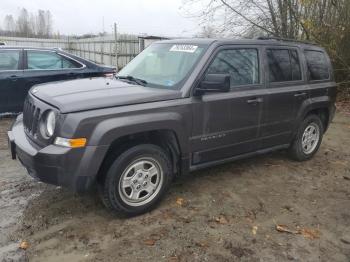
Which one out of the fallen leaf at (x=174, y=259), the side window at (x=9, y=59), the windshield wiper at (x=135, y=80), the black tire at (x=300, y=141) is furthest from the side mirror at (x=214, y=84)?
the side window at (x=9, y=59)

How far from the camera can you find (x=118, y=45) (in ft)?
62.5

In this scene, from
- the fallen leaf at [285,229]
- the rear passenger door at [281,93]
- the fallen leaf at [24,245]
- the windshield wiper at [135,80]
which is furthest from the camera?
the rear passenger door at [281,93]

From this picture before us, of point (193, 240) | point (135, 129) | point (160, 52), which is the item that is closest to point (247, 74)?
point (160, 52)

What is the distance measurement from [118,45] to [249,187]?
50.5 ft

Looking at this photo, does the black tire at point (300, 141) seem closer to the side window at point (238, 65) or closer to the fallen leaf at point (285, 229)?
the side window at point (238, 65)

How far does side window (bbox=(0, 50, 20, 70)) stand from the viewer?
7949 mm

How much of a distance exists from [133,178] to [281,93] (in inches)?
97.2

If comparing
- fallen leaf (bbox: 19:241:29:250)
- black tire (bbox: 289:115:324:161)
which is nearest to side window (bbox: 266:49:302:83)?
black tire (bbox: 289:115:324:161)

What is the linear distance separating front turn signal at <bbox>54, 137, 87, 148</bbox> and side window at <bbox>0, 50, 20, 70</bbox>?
5.14 meters

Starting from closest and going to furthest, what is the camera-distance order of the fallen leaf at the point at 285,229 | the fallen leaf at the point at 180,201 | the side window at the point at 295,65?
the fallen leaf at the point at 285,229 < the fallen leaf at the point at 180,201 < the side window at the point at 295,65

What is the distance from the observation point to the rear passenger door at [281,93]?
514 cm

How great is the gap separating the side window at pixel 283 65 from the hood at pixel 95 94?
5.46 ft

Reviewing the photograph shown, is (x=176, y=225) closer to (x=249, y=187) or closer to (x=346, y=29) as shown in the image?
(x=249, y=187)

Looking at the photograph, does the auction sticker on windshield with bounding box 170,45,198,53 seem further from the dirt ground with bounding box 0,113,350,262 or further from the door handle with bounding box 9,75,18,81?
the door handle with bounding box 9,75,18,81
